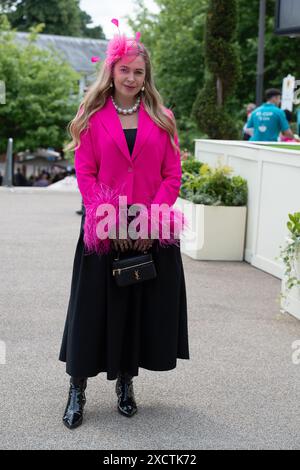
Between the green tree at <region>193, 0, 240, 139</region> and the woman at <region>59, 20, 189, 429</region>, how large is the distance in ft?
36.6

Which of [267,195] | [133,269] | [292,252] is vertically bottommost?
[292,252]

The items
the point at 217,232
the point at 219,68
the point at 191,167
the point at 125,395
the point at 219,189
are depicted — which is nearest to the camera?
the point at 125,395

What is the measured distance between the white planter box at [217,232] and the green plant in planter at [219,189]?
0.11 metres

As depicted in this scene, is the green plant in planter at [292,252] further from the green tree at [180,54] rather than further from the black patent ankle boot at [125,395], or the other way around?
the green tree at [180,54]

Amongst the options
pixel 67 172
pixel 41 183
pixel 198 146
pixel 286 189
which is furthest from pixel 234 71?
pixel 67 172

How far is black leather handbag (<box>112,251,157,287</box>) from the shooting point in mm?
3551

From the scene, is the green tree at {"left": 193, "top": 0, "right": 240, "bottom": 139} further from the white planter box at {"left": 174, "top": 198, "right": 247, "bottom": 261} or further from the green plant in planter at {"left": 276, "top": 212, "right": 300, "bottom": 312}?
the green plant in planter at {"left": 276, "top": 212, "right": 300, "bottom": 312}

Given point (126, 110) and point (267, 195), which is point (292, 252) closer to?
point (267, 195)

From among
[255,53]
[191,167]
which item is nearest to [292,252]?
[191,167]

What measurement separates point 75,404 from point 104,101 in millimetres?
1540

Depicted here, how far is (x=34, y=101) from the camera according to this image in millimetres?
25500

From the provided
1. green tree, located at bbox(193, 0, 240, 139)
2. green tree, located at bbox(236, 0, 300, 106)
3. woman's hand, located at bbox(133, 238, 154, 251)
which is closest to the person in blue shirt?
green tree, located at bbox(193, 0, 240, 139)
